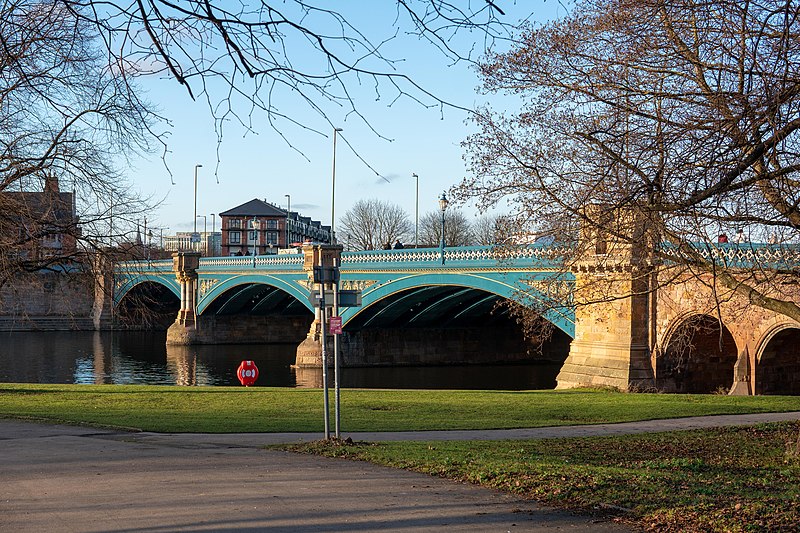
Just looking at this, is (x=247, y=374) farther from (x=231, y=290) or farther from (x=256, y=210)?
(x=256, y=210)

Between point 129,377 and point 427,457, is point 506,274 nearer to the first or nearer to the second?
point 129,377

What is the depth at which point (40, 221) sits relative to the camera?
549 inches

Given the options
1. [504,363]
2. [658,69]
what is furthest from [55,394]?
[504,363]

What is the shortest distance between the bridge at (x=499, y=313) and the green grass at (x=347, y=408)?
5.95 feet

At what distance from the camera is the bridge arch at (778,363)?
26641mm

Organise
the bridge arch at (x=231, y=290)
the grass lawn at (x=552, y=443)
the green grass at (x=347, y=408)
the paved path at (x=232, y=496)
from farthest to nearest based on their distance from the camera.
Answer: the bridge arch at (x=231, y=290)
the green grass at (x=347, y=408)
the grass lawn at (x=552, y=443)
the paved path at (x=232, y=496)

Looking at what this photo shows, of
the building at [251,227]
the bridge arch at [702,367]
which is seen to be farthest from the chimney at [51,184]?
the building at [251,227]

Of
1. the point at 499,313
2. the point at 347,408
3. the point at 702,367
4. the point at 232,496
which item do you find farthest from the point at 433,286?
the point at 232,496

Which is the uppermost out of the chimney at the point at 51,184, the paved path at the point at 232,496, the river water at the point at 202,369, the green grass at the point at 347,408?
the chimney at the point at 51,184

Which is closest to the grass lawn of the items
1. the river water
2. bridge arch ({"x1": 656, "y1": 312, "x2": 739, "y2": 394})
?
bridge arch ({"x1": 656, "y1": 312, "x2": 739, "y2": 394})

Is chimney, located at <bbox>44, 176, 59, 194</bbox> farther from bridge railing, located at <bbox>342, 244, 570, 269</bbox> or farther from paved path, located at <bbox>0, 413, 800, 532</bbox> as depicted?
bridge railing, located at <bbox>342, 244, 570, 269</bbox>

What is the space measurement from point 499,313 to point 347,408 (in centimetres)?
2628

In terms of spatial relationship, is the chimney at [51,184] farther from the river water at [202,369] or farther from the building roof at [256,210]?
the building roof at [256,210]

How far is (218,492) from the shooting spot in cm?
845
